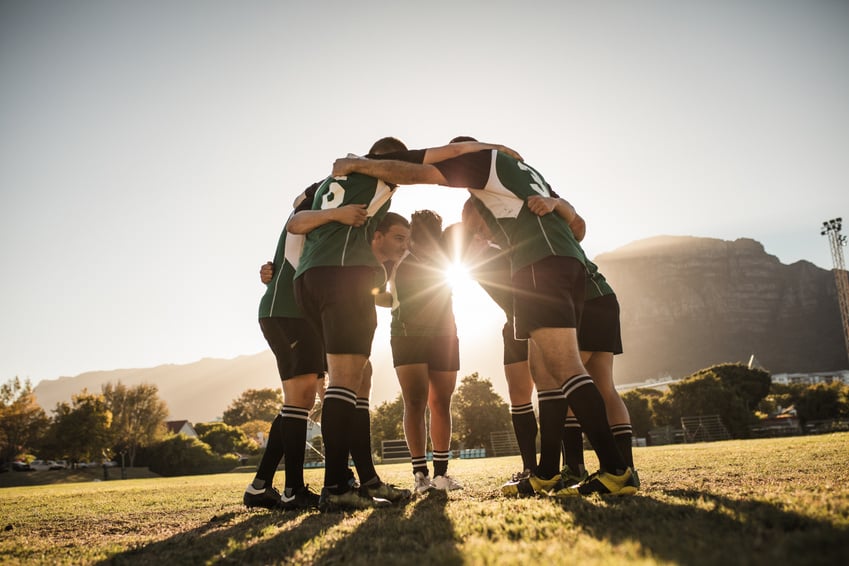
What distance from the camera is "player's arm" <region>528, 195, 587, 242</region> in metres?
3.47

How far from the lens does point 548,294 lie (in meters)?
3.24

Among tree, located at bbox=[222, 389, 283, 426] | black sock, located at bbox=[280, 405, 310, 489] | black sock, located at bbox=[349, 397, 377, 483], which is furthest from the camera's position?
tree, located at bbox=[222, 389, 283, 426]

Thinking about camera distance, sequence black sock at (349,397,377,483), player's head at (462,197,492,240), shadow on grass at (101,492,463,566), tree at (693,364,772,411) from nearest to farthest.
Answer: shadow on grass at (101,492,463,566)
black sock at (349,397,377,483)
player's head at (462,197,492,240)
tree at (693,364,772,411)

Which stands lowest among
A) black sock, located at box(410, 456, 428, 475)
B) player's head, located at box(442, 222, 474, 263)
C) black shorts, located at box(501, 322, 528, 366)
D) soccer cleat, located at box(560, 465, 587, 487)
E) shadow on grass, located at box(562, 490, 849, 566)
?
soccer cleat, located at box(560, 465, 587, 487)

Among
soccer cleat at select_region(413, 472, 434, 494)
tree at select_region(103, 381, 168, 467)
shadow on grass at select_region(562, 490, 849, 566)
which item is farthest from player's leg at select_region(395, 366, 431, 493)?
tree at select_region(103, 381, 168, 467)

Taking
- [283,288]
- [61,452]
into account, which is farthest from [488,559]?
[61,452]

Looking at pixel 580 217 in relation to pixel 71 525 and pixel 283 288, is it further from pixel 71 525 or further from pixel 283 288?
pixel 71 525

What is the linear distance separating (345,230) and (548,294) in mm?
1513

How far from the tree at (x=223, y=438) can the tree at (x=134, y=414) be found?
15.4 ft

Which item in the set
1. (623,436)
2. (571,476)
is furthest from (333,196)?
(571,476)

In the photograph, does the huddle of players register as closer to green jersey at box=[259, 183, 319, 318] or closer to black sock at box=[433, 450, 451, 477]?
green jersey at box=[259, 183, 319, 318]

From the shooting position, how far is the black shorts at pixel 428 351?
4926mm

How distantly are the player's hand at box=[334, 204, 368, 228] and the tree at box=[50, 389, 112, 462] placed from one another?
147ft

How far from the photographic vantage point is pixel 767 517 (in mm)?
1860
